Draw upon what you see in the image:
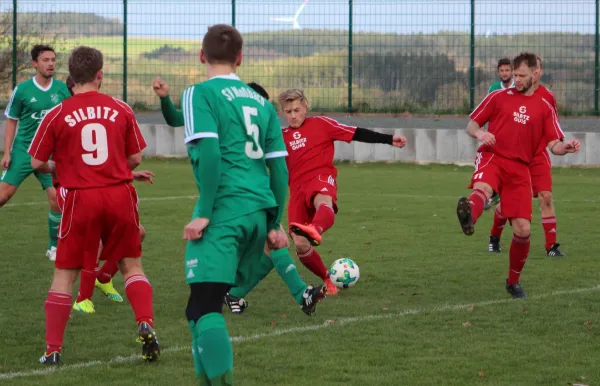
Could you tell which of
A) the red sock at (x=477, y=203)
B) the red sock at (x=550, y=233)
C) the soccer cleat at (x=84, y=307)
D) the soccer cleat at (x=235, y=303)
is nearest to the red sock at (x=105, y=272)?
the soccer cleat at (x=84, y=307)

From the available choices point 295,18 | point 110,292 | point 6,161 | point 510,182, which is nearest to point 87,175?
point 110,292

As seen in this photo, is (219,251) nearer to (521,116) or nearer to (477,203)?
(477,203)

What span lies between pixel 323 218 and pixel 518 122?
67.0 inches

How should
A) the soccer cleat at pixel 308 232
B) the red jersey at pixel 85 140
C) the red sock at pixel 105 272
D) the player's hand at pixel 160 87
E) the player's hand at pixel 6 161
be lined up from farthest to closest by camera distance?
the player's hand at pixel 6 161
the red sock at pixel 105 272
the soccer cleat at pixel 308 232
the red jersey at pixel 85 140
the player's hand at pixel 160 87

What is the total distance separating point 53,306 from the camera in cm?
630

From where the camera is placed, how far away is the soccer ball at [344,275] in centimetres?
871

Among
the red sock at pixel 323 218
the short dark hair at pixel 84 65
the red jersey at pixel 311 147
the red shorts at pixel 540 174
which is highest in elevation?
the short dark hair at pixel 84 65

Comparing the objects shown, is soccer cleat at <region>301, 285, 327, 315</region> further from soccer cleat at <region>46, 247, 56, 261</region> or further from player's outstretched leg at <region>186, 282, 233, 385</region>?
soccer cleat at <region>46, 247, 56, 261</region>

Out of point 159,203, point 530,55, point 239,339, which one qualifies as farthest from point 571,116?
point 239,339

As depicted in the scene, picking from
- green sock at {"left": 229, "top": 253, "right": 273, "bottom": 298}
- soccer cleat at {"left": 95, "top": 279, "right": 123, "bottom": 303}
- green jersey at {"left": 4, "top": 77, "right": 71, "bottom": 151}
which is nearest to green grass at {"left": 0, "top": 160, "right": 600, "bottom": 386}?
soccer cleat at {"left": 95, "top": 279, "right": 123, "bottom": 303}

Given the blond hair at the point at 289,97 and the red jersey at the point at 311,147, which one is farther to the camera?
A: the red jersey at the point at 311,147

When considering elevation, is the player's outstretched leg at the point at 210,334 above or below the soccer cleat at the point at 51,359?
above

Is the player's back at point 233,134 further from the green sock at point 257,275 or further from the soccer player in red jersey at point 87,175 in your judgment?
the green sock at point 257,275

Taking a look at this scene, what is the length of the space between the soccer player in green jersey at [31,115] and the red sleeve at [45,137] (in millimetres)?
4395
